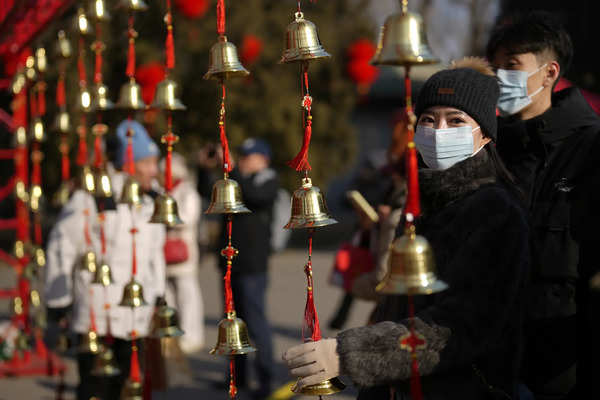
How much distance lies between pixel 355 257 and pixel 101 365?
165 cm

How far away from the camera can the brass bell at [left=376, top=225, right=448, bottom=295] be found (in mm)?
1821

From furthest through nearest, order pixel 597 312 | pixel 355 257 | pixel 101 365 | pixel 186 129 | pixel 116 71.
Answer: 1. pixel 186 129
2. pixel 116 71
3. pixel 355 257
4. pixel 101 365
5. pixel 597 312

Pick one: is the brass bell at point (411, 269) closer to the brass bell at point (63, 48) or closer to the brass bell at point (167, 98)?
the brass bell at point (167, 98)

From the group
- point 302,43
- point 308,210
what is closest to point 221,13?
point 302,43

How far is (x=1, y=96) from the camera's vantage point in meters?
8.44

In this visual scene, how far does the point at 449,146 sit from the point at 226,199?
82 cm

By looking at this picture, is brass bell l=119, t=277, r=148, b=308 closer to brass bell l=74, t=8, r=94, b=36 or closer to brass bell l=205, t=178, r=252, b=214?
brass bell l=205, t=178, r=252, b=214

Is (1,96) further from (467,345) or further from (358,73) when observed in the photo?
(358,73)

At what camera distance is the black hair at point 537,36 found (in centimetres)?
317

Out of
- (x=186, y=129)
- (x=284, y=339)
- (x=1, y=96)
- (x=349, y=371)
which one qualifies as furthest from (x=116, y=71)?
(x=349, y=371)

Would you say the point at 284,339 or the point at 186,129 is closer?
the point at 284,339

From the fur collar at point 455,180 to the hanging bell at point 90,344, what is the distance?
241 cm

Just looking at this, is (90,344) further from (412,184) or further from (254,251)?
(412,184)

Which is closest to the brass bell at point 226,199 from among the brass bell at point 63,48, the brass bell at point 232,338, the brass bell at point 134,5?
the brass bell at point 232,338
